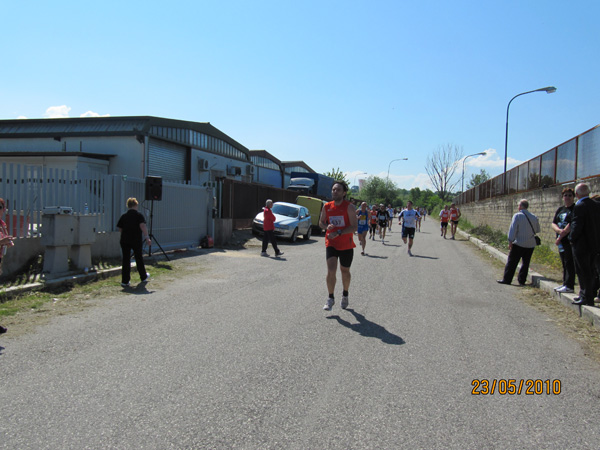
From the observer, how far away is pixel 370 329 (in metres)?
A: 5.82

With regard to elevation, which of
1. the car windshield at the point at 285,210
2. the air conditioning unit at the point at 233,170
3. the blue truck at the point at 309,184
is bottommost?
the car windshield at the point at 285,210

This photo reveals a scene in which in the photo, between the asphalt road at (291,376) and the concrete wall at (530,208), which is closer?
the asphalt road at (291,376)

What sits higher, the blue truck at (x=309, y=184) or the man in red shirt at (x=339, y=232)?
the blue truck at (x=309, y=184)

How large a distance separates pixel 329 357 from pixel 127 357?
6.65 ft

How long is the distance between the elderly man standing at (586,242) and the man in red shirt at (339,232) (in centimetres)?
318

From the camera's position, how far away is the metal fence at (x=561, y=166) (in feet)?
39.1

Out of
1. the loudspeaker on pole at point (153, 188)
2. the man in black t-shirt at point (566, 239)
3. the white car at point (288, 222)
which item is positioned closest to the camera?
the man in black t-shirt at point (566, 239)

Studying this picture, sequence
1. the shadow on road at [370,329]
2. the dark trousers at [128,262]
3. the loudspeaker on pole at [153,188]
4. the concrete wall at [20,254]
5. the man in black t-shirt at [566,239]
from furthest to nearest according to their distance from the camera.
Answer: the loudspeaker on pole at [153,188]
the dark trousers at [128,262]
the concrete wall at [20,254]
the man in black t-shirt at [566,239]
the shadow on road at [370,329]

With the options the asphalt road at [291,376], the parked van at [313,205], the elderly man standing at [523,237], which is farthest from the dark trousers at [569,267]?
the parked van at [313,205]

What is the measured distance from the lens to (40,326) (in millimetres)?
5816

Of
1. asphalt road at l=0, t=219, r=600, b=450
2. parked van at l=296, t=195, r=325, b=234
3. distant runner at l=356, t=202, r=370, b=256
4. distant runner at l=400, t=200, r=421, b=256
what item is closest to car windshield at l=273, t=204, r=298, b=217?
parked van at l=296, t=195, r=325, b=234

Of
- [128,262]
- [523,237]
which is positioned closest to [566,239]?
[523,237]
